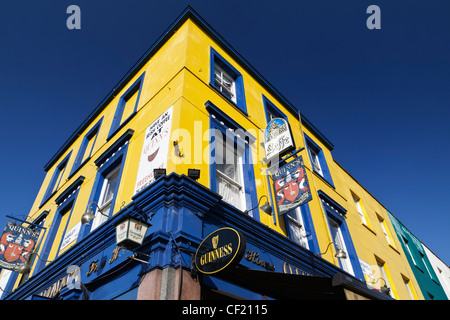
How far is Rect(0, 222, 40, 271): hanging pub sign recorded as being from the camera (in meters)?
8.37

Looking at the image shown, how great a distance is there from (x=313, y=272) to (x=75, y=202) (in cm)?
710

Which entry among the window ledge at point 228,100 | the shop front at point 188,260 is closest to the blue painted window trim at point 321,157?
the window ledge at point 228,100

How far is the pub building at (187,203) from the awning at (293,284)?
0.09ft

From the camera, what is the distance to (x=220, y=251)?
4.45 m

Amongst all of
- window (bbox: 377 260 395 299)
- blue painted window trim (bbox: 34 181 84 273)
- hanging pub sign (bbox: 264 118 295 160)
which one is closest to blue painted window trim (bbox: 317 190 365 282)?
window (bbox: 377 260 395 299)

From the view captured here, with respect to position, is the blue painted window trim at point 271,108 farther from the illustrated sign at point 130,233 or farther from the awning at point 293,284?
the illustrated sign at point 130,233

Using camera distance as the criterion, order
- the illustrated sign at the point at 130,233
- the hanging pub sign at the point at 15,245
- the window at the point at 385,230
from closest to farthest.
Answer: the illustrated sign at the point at 130,233, the hanging pub sign at the point at 15,245, the window at the point at 385,230

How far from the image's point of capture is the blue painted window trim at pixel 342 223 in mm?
10094

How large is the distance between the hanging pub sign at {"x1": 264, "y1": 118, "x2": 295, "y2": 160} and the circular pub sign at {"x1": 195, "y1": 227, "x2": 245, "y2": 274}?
13.6 ft

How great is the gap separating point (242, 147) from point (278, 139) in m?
1.05

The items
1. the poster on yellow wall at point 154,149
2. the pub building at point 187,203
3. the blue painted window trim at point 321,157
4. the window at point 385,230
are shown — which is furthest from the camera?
the window at point 385,230

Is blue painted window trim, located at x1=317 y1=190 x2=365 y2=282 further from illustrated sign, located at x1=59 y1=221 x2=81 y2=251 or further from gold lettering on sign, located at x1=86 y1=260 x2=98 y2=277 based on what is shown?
illustrated sign, located at x1=59 y1=221 x2=81 y2=251
